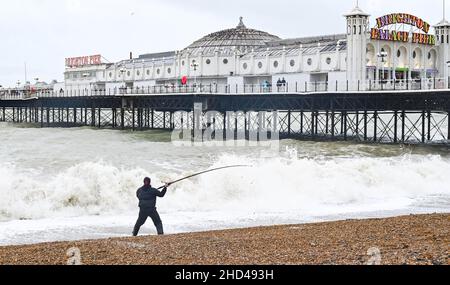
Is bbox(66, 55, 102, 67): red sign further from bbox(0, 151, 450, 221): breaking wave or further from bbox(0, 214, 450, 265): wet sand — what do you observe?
bbox(0, 214, 450, 265): wet sand

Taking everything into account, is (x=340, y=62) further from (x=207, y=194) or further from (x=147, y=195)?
(x=147, y=195)

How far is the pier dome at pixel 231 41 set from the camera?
7660cm

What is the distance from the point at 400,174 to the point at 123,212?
13743 millimetres

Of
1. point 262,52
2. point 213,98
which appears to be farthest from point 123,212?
point 262,52

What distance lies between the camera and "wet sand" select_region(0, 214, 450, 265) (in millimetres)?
11859

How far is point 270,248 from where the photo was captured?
1328 cm

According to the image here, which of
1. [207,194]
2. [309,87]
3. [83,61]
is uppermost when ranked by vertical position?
[83,61]

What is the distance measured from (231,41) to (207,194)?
57.3 metres

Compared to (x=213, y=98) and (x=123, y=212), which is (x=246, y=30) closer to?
(x=213, y=98)

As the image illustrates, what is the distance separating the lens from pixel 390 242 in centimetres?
1362

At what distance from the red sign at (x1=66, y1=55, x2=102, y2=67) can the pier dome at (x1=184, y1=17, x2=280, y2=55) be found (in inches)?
946

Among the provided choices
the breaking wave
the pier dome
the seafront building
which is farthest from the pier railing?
the pier dome

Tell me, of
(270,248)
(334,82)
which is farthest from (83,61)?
(270,248)

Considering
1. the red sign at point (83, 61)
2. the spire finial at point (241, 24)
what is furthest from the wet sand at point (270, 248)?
the red sign at point (83, 61)
